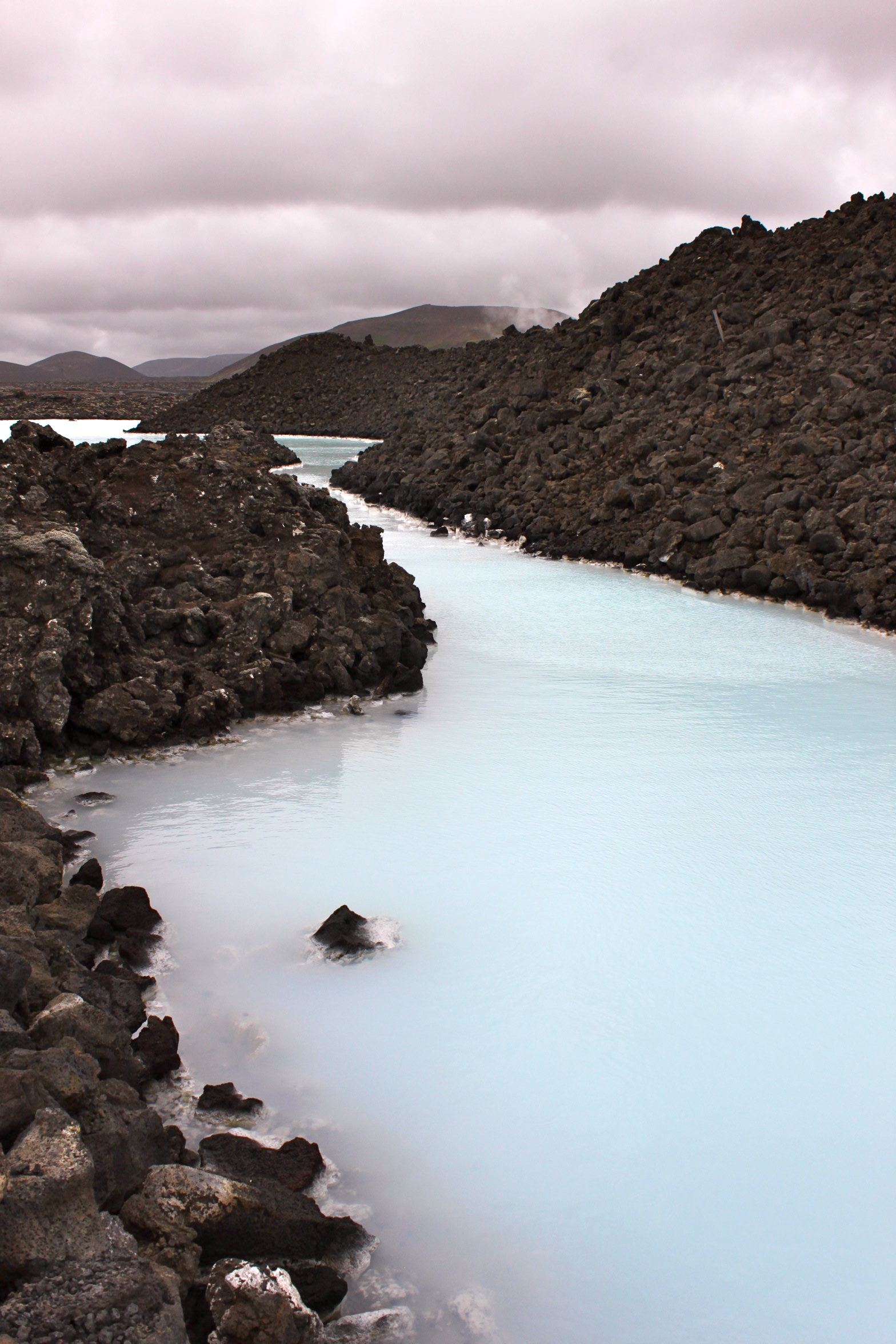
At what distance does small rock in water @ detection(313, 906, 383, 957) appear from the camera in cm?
446

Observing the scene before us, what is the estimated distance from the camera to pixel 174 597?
8.36 m

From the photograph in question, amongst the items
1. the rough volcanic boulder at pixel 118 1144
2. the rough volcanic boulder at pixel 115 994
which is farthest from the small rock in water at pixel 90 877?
the rough volcanic boulder at pixel 118 1144

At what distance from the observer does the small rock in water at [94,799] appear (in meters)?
6.05

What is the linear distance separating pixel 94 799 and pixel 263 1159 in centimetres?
348

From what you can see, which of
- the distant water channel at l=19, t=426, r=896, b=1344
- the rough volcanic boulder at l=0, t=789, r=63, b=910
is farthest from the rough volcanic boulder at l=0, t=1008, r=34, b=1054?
the rough volcanic boulder at l=0, t=789, r=63, b=910

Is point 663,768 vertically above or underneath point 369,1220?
above

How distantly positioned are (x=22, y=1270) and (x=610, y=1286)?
164 centimetres

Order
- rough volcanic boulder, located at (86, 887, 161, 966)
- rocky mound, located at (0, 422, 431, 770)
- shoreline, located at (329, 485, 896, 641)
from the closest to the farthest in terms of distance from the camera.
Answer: rough volcanic boulder, located at (86, 887, 161, 966) < rocky mound, located at (0, 422, 431, 770) < shoreline, located at (329, 485, 896, 641)

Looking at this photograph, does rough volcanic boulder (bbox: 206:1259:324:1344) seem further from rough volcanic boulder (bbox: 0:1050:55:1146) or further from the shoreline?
the shoreline

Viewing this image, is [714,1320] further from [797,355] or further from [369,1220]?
[797,355]

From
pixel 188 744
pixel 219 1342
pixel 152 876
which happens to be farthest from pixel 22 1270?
pixel 188 744

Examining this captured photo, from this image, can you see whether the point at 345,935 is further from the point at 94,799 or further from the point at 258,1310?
the point at 94,799

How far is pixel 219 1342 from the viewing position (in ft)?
7.68

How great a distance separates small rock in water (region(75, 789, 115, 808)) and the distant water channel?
2.7 inches
